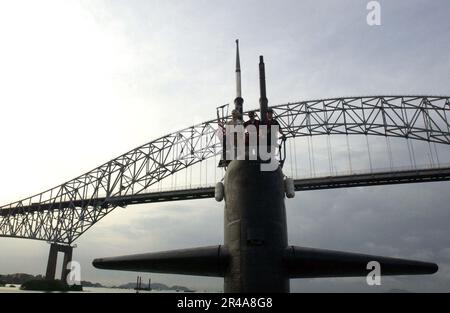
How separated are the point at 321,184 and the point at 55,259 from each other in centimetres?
5151

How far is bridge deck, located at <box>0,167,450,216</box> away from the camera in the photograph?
202 feet

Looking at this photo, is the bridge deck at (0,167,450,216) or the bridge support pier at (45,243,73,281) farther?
the bridge support pier at (45,243,73,281)

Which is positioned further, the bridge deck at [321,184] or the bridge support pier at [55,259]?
the bridge support pier at [55,259]

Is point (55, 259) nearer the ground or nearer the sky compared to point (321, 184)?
nearer the ground

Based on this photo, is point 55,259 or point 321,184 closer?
point 321,184

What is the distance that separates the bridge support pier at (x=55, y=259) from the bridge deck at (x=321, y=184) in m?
9.77

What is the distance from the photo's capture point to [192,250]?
283 inches

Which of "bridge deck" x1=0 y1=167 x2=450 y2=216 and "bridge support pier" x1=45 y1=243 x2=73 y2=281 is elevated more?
"bridge deck" x1=0 y1=167 x2=450 y2=216

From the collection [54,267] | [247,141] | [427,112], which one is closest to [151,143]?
[54,267]

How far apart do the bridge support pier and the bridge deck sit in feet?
32.1

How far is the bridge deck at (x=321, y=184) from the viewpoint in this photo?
61625 millimetres

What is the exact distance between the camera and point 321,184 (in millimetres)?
66438

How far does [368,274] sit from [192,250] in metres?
3.28
